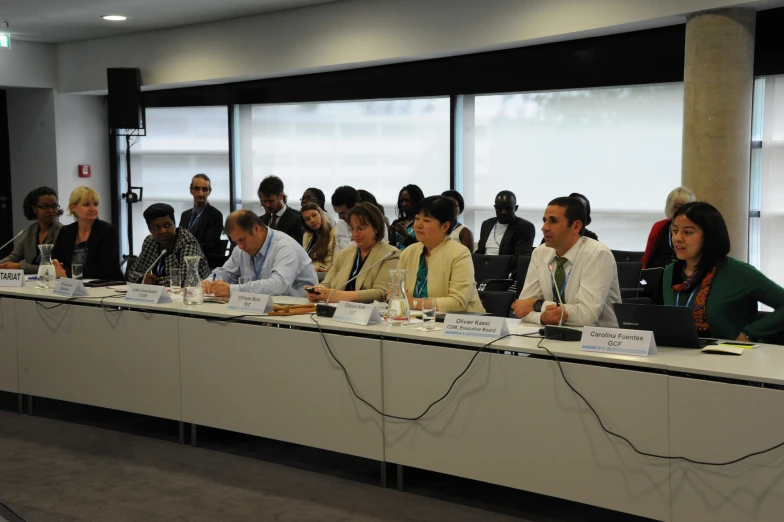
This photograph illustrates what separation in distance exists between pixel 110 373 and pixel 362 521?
6.36ft

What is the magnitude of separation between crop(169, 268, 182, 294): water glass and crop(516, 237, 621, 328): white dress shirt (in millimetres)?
2051

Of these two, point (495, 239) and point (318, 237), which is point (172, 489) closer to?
point (318, 237)

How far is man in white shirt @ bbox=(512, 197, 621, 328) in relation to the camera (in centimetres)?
374

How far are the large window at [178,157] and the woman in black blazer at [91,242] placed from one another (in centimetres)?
504

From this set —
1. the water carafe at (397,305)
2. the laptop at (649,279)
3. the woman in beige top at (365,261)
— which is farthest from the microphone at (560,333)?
the laptop at (649,279)

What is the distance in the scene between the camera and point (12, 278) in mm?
5457

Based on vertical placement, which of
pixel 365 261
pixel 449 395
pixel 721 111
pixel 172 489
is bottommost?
pixel 172 489

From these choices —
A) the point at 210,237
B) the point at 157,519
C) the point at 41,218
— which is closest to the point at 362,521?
the point at 157,519

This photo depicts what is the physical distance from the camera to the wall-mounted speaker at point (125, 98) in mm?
10594

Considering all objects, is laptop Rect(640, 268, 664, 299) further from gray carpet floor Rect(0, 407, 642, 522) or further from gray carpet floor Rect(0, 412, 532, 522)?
gray carpet floor Rect(0, 412, 532, 522)

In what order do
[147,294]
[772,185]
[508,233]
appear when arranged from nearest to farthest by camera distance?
[147,294] → [772,185] → [508,233]

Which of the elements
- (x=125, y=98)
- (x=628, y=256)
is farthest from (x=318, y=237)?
(x=125, y=98)

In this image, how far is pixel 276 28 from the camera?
9258 millimetres

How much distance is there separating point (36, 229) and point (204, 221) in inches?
64.8
